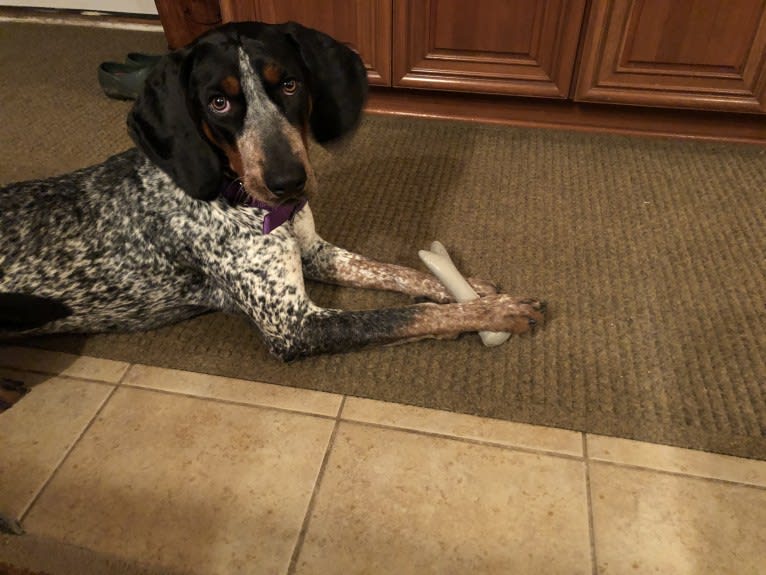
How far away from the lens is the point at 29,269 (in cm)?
148

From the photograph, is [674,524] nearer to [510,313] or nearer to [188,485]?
[510,313]

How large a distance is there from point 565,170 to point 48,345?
2.01m

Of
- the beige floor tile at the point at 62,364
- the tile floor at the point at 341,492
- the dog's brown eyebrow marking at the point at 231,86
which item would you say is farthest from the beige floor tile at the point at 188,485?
the dog's brown eyebrow marking at the point at 231,86

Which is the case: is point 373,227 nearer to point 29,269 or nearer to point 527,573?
point 29,269

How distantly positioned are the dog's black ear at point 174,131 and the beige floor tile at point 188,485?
617mm

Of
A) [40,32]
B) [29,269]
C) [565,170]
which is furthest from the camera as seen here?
[40,32]

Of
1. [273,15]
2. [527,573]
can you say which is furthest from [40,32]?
[527,573]

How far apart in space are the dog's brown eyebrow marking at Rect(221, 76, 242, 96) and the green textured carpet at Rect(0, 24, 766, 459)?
0.72 meters

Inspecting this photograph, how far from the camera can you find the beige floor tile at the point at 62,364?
5.46ft

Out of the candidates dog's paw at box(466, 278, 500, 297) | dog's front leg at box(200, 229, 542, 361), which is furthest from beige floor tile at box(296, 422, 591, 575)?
dog's paw at box(466, 278, 500, 297)

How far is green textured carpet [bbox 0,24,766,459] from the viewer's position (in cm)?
153

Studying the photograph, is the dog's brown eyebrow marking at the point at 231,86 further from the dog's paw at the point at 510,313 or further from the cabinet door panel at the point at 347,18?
the cabinet door panel at the point at 347,18

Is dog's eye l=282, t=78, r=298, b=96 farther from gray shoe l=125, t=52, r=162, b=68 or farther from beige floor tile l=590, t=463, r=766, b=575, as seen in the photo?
gray shoe l=125, t=52, r=162, b=68

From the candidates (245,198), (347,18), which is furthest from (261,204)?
(347,18)
